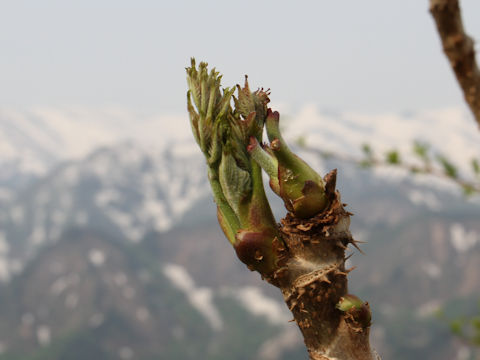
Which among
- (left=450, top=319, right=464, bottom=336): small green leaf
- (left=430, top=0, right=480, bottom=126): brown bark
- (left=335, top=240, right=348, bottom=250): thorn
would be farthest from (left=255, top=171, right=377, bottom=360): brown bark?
(left=450, top=319, right=464, bottom=336): small green leaf

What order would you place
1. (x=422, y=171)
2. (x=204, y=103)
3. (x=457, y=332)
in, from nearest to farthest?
(x=204, y=103)
(x=422, y=171)
(x=457, y=332)

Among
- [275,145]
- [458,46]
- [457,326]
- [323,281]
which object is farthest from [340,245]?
[457,326]

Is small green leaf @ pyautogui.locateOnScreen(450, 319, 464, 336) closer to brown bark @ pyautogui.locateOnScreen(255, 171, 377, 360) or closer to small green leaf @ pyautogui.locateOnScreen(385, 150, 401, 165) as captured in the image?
small green leaf @ pyautogui.locateOnScreen(385, 150, 401, 165)

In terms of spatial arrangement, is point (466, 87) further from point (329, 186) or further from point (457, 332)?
point (457, 332)

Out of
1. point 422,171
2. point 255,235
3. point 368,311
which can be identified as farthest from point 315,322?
point 422,171

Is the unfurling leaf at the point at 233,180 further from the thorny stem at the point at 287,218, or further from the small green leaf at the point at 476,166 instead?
the small green leaf at the point at 476,166

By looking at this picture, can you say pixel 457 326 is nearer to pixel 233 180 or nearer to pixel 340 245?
pixel 340 245
